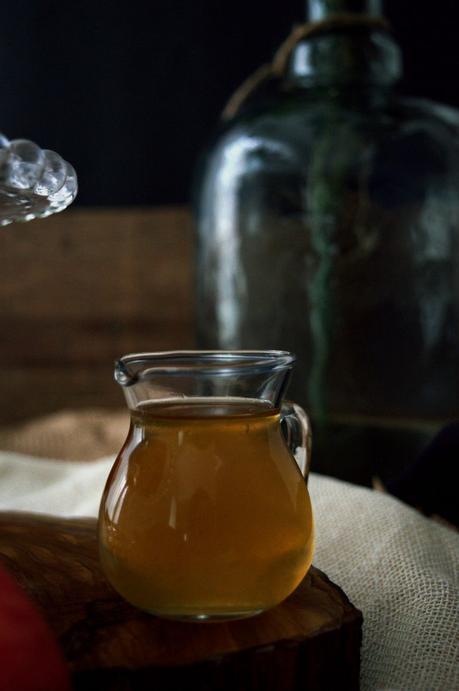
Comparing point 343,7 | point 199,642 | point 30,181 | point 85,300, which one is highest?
point 343,7

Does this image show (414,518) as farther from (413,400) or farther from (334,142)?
(334,142)

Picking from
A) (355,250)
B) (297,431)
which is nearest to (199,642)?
(297,431)

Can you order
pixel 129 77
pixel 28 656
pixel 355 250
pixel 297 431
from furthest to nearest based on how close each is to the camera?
pixel 129 77
pixel 355 250
pixel 297 431
pixel 28 656

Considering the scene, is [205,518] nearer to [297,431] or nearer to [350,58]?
[297,431]

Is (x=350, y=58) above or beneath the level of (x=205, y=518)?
above

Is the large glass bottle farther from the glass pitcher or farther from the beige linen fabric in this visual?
the glass pitcher

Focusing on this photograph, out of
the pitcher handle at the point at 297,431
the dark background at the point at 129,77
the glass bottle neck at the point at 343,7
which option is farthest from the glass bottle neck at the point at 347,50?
the pitcher handle at the point at 297,431

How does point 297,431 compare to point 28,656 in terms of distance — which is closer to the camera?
point 28,656
